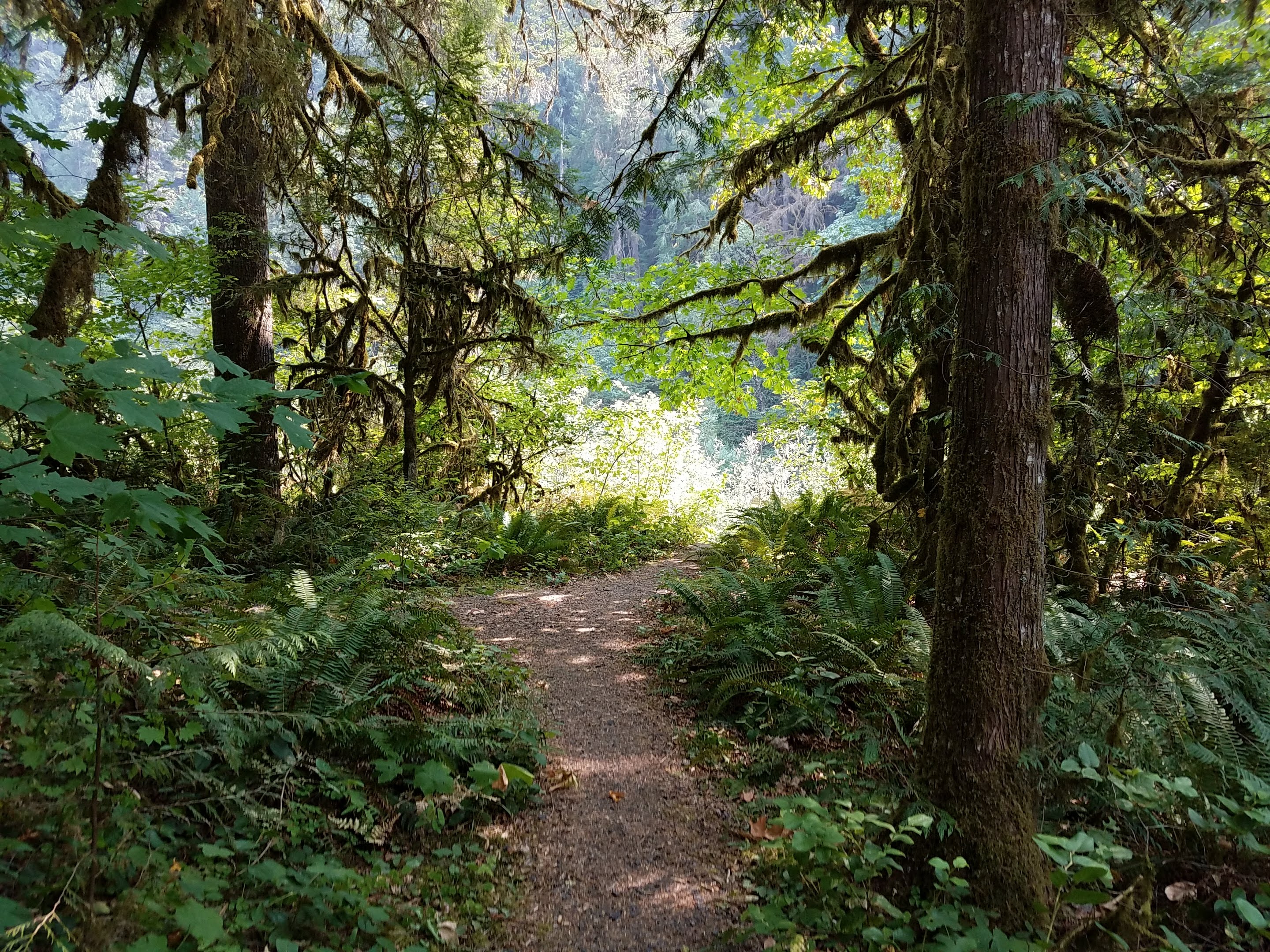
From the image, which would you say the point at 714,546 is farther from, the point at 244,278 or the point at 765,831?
the point at 244,278

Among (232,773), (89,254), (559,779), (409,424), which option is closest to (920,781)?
(559,779)

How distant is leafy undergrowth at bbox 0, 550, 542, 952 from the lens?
78.4 inches

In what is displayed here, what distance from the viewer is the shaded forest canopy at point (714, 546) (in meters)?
2.34

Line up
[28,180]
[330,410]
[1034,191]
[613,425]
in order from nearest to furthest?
[1034,191] → [28,180] → [330,410] → [613,425]

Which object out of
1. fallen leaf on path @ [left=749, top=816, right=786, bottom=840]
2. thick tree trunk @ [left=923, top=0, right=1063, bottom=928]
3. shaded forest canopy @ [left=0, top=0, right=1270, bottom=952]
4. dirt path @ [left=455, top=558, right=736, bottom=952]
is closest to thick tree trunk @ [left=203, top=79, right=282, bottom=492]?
shaded forest canopy @ [left=0, top=0, right=1270, bottom=952]

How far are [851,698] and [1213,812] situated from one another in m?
1.86

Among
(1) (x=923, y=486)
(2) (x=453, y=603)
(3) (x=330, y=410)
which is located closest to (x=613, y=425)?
(3) (x=330, y=410)

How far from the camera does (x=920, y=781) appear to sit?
9.62ft

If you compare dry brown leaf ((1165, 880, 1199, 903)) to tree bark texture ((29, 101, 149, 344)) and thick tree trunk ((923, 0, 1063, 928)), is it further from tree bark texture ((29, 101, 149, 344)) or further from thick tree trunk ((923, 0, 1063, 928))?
tree bark texture ((29, 101, 149, 344))

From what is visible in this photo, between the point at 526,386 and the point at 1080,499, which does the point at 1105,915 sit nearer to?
the point at 1080,499

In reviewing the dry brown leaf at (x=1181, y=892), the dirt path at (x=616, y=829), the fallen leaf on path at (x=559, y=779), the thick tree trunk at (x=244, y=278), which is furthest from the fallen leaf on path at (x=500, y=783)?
the thick tree trunk at (x=244, y=278)

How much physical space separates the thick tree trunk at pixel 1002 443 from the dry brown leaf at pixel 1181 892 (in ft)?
1.62

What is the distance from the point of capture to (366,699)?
3355 millimetres

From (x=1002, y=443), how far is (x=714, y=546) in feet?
22.9
